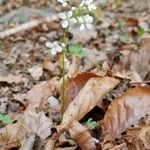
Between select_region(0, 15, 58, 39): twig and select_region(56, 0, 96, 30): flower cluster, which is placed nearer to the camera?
select_region(56, 0, 96, 30): flower cluster

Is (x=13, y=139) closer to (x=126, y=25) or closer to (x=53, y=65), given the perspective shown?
(x=53, y=65)

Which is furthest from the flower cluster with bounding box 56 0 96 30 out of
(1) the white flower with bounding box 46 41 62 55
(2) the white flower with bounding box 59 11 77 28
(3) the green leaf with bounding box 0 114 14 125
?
(3) the green leaf with bounding box 0 114 14 125

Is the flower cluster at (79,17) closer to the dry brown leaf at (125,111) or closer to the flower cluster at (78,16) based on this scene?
A: the flower cluster at (78,16)

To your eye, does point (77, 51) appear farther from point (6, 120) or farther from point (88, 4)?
point (88, 4)

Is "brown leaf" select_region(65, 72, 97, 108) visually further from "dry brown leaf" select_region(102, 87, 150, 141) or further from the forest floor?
"dry brown leaf" select_region(102, 87, 150, 141)

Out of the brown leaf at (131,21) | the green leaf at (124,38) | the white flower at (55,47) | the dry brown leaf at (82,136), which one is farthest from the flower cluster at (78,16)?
the brown leaf at (131,21)

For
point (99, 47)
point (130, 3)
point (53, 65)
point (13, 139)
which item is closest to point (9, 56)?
point (53, 65)

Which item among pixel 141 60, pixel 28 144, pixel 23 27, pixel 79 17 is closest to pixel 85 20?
pixel 79 17
